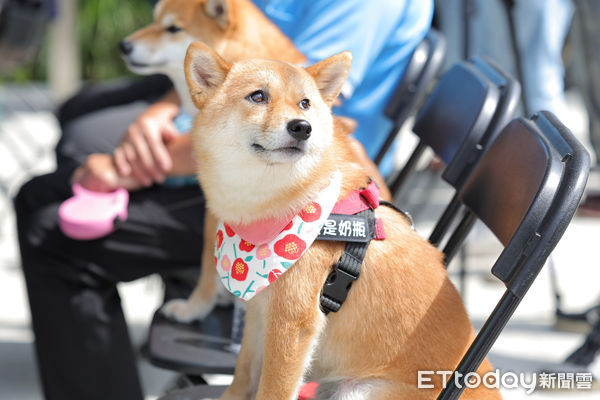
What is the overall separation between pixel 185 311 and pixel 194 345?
0.15 metres

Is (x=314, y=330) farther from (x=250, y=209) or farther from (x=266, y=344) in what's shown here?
(x=250, y=209)

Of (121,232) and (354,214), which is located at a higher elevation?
(354,214)

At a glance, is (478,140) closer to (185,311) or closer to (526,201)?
(526,201)

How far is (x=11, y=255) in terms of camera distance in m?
4.11

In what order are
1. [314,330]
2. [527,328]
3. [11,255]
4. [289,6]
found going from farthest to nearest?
[11,255] → [527,328] → [289,6] → [314,330]

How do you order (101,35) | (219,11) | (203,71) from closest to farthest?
(203,71) < (219,11) < (101,35)

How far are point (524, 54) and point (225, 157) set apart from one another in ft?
7.01

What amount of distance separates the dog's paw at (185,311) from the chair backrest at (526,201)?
0.74 m

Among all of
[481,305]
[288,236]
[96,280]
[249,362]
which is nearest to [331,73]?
[288,236]

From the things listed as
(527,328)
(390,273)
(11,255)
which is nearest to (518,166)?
(390,273)

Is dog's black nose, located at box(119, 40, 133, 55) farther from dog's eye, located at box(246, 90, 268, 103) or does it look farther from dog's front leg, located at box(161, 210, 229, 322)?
dog's eye, located at box(246, 90, 268, 103)

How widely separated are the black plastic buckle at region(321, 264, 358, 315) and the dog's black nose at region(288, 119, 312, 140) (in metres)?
0.24

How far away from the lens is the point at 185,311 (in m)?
1.75

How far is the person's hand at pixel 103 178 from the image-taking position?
6.41 ft
